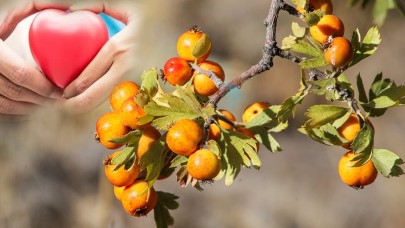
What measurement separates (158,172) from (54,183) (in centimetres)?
125

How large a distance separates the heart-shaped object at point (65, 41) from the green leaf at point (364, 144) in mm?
552

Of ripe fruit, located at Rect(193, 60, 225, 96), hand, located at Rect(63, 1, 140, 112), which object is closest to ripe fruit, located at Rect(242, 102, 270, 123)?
ripe fruit, located at Rect(193, 60, 225, 96)

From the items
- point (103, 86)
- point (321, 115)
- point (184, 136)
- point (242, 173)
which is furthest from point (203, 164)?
point (242, 173)

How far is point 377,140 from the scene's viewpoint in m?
1.96

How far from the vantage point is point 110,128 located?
25.6 inches

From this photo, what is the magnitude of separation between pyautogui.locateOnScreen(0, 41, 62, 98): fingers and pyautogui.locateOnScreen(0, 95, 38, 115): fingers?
65mm

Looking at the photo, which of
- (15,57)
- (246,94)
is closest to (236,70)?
(246,94)

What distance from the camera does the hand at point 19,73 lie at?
1.09m

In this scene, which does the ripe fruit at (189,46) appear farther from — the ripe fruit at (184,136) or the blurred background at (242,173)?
the blurred background at (242,173)

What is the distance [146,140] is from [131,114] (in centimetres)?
3

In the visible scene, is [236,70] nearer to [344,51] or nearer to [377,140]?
[377,140]

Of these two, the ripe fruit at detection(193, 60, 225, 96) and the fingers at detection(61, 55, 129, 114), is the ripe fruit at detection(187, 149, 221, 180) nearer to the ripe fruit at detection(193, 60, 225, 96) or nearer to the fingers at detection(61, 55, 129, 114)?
the ripe fruit at detection(193, 60, 225, 96)

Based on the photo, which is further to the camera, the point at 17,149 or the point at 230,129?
the point at 17,149

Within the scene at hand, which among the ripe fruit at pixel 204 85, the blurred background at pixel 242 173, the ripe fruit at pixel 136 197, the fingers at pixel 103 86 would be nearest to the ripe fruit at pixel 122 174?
the ripe fruit at pixel 136 197
